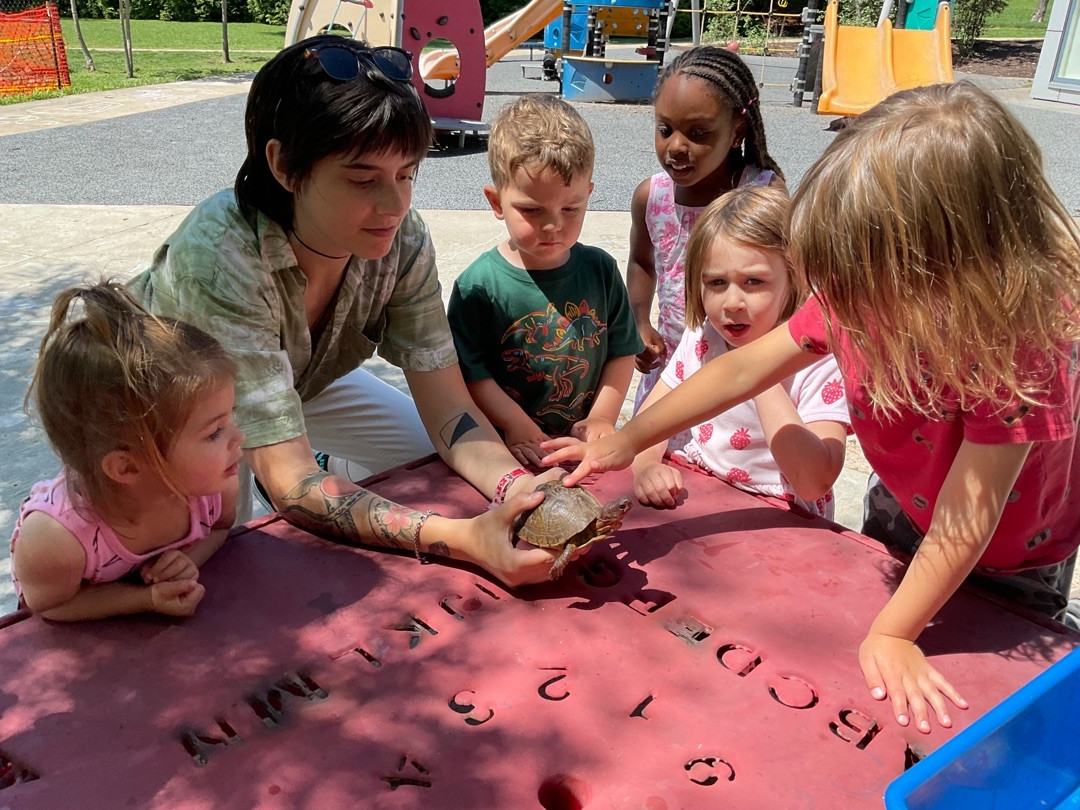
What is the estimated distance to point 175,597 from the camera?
148 centimetres

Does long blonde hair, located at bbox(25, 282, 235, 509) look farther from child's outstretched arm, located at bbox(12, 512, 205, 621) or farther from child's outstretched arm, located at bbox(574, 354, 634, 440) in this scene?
child's outstretched arm, located at bbox(574, 354, 634, 440)

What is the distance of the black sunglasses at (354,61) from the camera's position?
1.78 metres

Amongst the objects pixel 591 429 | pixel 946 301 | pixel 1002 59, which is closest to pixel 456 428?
pixel 591 429

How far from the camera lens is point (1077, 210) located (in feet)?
21.8

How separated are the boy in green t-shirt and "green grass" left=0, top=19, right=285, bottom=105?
455 inches

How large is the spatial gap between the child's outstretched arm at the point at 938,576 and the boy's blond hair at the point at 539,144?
1.13 meters

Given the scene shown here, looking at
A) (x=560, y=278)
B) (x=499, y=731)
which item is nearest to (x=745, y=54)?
(x=560, y=278)

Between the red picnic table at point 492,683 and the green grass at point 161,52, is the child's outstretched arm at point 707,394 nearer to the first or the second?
the red picnic table at point 492,683

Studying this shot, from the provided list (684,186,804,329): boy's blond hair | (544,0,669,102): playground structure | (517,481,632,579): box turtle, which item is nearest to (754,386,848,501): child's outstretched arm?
(684,186,804,329): boy's blond hair

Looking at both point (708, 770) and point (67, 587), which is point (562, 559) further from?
point (67, 587)

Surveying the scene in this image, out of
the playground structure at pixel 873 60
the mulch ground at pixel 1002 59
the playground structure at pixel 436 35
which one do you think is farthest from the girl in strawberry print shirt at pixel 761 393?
the mulch ground at pixel 1002 59

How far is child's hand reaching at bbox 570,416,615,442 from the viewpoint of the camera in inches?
87.4

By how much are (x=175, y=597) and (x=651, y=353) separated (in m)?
1.66

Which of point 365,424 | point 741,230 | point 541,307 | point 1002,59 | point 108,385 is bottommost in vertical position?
point 365,424
